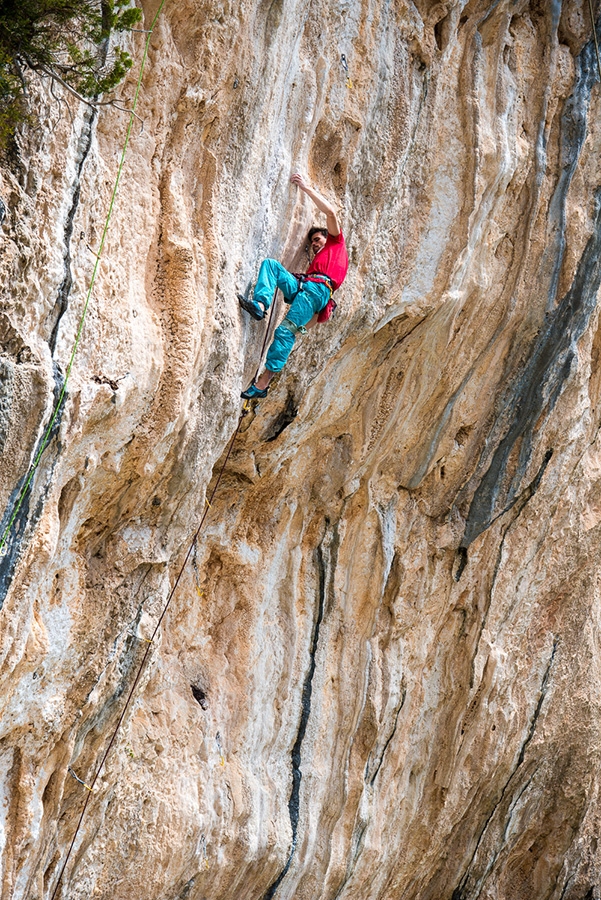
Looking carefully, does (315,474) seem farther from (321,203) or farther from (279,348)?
(321,203)

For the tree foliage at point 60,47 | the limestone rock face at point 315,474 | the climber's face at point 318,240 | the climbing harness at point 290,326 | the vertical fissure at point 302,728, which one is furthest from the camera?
the vertical fissure at point 302,728

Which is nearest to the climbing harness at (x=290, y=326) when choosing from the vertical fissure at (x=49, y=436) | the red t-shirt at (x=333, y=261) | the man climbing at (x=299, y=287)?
the man climbing at (x=299, y=287)

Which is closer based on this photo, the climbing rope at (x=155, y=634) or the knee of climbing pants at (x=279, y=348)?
the climbing rope at (x=155, y=634)

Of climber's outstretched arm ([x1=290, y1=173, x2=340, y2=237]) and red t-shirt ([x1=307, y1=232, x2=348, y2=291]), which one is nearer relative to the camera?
climber's outstretched arm ([x1=290, y1=173, x2=340, y2=237])

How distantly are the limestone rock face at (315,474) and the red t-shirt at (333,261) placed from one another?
27 cm

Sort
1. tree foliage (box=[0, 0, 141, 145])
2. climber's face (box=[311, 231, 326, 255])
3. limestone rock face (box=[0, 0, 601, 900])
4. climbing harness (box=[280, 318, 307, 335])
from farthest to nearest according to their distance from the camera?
climber's face (box=[311, 231, 326, 255]) < climbing harness (box=[280, 318, 307, 335]) < limestone rock face (box=[0, 0, 601, 900]) < tree foliage (box=[0, 0, 141, 145])

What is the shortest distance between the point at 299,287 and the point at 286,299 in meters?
0.13

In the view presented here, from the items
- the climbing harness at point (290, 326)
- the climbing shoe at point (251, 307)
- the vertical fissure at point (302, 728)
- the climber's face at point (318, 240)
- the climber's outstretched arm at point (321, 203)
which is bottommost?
the vertical fissure at point (302, 728)

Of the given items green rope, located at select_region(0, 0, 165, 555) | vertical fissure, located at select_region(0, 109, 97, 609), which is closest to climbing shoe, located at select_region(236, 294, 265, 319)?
green rope, located at select_region(0, 0, 165, 555)

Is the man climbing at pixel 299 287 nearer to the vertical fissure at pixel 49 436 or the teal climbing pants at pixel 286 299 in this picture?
the teal climbing pants at pixel 286 299

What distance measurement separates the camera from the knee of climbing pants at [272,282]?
20.1 ft

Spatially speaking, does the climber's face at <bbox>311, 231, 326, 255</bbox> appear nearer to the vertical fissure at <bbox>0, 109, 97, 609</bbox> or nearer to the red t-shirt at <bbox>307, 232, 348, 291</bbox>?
the red t-shirt at <bbox>307, 232, 348, 291</bbox>

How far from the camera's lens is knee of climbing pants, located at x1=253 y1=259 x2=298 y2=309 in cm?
612

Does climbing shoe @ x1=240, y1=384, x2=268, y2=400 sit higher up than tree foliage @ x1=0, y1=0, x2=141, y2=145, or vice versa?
tree foliage @ x1=0, y1=0, x2=141, y2=145
